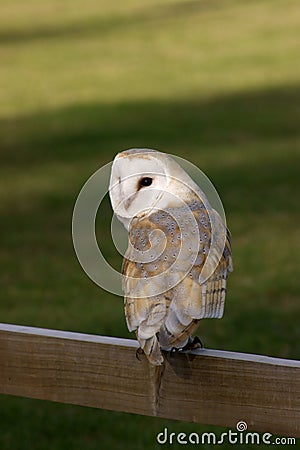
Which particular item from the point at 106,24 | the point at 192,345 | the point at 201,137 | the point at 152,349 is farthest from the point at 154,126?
the point at 152,349

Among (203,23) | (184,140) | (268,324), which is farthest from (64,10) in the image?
(268,324)

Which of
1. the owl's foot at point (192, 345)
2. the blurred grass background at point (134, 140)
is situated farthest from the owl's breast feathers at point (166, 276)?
the blurred grass background at point (134, 140)

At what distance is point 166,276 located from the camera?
260 cm

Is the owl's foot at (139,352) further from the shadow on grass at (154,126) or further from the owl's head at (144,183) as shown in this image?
the shadow on grass at (154,126)

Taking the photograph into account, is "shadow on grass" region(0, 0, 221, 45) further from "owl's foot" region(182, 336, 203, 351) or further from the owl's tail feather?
the owl's tail feather

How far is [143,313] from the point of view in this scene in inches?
102

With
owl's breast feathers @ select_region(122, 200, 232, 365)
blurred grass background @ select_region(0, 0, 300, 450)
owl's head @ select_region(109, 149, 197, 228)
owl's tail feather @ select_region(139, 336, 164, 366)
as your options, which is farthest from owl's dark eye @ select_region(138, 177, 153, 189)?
blurred grass background @ select_region(0, 0, 300, 450)

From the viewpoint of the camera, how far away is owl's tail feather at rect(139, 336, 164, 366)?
257 centimetres

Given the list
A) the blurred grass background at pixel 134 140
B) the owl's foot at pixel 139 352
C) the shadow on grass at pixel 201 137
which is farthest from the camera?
the shadow on grass at pixel 201 137

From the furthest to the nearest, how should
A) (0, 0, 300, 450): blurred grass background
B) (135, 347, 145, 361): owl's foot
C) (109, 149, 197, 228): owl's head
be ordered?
(0, 0, 300, 450): blurred grass background < (135, 347, 145, 361): owl's foot < (109, 149, 197, 228): owl's head

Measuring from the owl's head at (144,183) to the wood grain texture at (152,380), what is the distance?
1.29 ft

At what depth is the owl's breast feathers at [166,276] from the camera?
102 inches

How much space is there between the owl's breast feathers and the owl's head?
3cm

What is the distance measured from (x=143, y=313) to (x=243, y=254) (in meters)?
5.94
